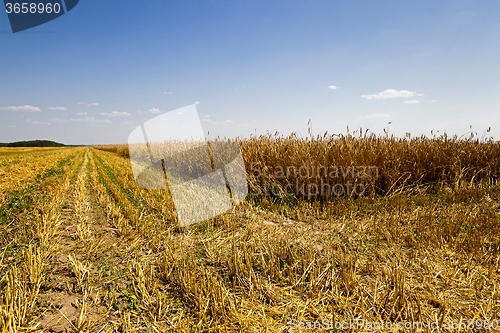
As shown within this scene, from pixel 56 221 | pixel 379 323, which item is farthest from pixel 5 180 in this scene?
pixel 379 323

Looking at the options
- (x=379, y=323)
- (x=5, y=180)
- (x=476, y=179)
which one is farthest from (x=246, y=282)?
(x=5, y=180)

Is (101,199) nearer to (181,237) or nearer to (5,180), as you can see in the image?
(181,237)

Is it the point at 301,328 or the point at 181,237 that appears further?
the point at 181,237

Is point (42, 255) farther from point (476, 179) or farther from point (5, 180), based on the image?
point (476, 179)

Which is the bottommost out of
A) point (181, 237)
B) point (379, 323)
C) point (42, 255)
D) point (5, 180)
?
point (379, 323)

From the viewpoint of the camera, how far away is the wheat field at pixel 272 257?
1.87m

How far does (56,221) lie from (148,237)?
5.42 feet

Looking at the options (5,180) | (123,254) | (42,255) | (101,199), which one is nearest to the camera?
(42,255)

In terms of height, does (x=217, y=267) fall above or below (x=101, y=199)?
below

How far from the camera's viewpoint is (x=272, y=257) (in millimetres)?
2658

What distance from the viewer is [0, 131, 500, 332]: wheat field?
6.14 feet

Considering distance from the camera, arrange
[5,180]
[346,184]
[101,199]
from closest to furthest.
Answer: [346,184], [101,199], [5,180]

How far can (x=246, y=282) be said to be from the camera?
2.31 metres

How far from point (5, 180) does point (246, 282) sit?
9194 mm
